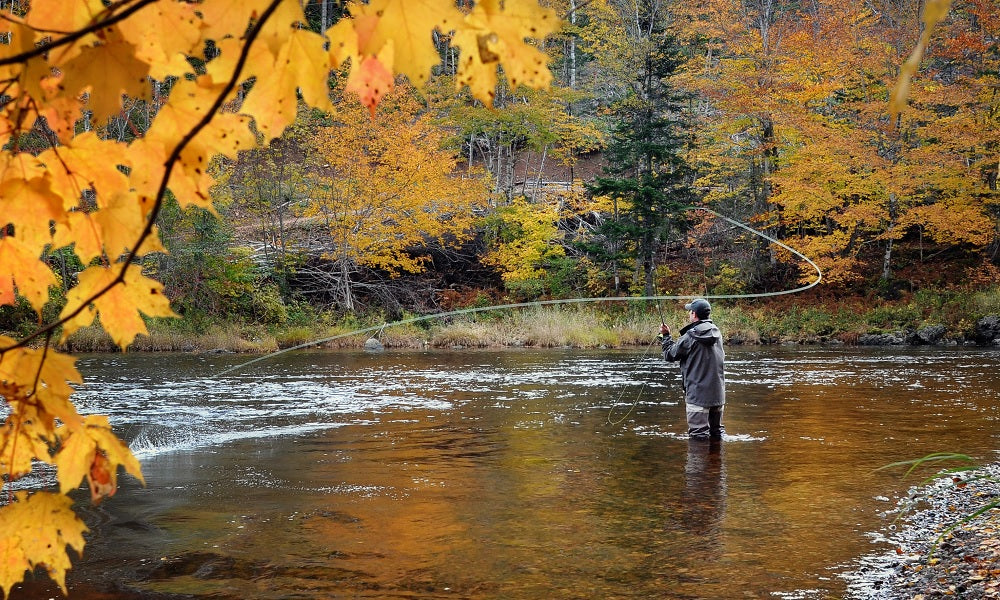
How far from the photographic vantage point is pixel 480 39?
3.95ft

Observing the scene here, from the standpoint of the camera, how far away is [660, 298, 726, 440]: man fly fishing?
9.86 metres

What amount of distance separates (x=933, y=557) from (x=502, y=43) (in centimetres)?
544

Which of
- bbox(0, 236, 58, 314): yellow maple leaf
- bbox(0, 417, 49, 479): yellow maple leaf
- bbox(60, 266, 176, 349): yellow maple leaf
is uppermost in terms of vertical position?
bbox(0, 236, 58, 314): yellow maple leaf

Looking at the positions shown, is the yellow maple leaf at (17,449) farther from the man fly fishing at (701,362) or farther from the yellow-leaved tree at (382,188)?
the yellow-leaved tree at (382,188)

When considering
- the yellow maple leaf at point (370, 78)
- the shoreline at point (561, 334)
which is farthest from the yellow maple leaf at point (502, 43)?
the shoreline at point (561, 334)

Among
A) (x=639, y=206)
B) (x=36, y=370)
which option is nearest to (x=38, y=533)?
(x=36, y=370)

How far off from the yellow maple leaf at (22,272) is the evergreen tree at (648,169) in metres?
31.8

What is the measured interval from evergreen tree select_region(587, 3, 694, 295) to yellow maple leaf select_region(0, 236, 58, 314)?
31.8 meters

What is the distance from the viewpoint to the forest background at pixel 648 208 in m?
29.1

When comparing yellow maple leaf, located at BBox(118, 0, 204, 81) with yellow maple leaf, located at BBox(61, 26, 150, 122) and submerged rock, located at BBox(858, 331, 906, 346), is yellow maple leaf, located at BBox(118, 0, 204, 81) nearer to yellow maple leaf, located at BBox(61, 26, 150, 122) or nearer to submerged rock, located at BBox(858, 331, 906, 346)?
yellow maple leaf, located at BBox(61, 26, 150, 122)

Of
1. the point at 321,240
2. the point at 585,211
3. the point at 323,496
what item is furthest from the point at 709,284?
the point at 323,496

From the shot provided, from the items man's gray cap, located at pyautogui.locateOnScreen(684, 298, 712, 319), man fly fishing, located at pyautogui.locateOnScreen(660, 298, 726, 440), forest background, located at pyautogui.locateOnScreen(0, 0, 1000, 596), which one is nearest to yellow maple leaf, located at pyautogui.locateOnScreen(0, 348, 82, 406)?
man fly fishing, located at pyautogui.locateOnScreen(660, 298, 726, 440)

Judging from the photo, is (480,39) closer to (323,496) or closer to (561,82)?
(323,496)

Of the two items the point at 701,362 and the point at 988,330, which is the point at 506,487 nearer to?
the point at 701,362
